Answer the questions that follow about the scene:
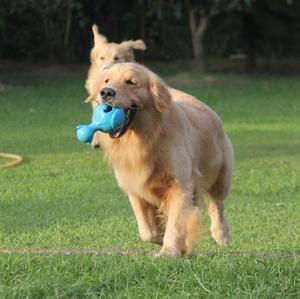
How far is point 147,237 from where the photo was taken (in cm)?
745

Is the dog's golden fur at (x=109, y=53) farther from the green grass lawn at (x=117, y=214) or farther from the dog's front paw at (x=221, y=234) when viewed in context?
the dog's front paw at (x=221, y=234)

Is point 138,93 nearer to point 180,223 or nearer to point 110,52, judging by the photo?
point 180,223

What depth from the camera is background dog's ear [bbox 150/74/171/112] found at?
6.97 meters

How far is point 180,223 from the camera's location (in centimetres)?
699

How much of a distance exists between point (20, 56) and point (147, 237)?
2915cm

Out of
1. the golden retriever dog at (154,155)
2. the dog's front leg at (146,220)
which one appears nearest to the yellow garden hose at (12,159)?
the dog's front leg at (146,220)

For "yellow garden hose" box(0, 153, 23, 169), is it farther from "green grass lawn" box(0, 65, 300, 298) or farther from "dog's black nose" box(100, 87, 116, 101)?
"dog's black nose" box(100, 87, 116, 101)

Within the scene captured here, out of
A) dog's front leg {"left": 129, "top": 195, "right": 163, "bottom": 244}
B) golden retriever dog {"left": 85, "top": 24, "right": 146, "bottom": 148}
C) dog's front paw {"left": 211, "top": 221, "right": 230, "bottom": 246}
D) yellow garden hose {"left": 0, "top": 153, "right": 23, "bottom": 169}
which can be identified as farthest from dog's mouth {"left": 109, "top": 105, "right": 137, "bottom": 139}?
golden retriever dog {"left": 85, "top": 24, "right": 146, "bottom": 148}

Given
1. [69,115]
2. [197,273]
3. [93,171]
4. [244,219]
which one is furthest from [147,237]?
[69,115]

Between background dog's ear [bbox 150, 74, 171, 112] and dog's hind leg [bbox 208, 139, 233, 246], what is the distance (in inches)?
69.3

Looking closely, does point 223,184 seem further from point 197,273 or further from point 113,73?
point 197,273

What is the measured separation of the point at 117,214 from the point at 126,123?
3666 millimetres

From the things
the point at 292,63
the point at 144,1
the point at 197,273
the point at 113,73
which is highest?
the point at 113,73

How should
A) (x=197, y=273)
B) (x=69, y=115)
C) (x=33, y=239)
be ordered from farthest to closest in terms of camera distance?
(x=69, y=115)
(x=33, y=239)
(x=197, y=273)
